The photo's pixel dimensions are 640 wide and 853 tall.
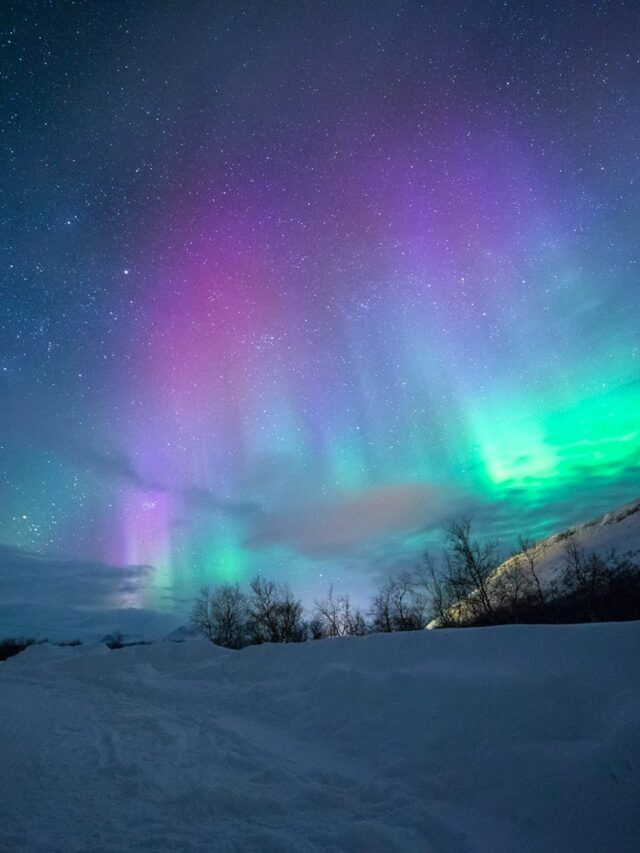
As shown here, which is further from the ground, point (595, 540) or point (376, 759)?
point (595, 540)

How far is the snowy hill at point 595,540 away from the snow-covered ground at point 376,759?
63672 millimetres

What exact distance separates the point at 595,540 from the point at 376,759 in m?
85.9

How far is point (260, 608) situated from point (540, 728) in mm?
46536

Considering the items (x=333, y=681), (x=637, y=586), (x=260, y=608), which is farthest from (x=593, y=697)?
(x=637, y=586)

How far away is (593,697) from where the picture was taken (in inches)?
248

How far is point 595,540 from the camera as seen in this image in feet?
248

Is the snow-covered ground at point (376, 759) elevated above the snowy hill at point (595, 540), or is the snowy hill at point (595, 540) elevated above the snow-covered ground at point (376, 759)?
the snowy hill at point (595, 540)

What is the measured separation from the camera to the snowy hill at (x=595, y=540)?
6569 cm

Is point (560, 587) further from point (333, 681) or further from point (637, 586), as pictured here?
point (333, 681)

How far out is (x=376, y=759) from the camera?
7086 millimetres

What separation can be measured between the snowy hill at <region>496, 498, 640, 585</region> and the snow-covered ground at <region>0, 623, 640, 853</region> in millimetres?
63672

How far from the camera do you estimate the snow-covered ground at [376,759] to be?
460 cm

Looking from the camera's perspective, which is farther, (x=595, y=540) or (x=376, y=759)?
(x=595, y=540)

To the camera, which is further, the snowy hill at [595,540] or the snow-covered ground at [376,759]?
the snowy hill at [595,540]
